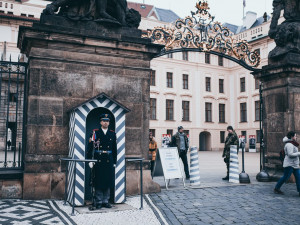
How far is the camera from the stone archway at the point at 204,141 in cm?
4703

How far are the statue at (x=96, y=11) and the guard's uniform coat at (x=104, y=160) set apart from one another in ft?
9.59

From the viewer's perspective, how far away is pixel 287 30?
1107 centimetres

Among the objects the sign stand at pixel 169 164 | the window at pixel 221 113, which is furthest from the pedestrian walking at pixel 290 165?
the window at pixel 221 113

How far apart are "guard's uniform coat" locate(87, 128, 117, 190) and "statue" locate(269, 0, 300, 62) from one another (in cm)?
682

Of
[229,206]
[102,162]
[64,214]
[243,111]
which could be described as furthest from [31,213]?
[243,111]

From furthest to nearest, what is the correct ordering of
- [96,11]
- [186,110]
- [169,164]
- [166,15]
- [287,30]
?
1. [166,15]
2. [186,110]
3. [287,30]
4. [169,164]
5. [96,11]

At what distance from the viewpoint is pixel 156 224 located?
5.79 meters

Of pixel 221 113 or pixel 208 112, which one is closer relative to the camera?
pixel 208 112

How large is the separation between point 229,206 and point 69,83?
4309mm

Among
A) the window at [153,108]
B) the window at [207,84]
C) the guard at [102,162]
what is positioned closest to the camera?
the guard at [102,162]

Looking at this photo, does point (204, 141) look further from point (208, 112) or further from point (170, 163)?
point (170, 163)

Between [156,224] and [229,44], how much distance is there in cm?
767

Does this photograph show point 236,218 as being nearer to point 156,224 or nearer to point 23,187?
point 156,224

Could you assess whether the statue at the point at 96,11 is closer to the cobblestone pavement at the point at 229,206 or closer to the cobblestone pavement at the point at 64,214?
the cobblestone pavement at the point at 64,214
